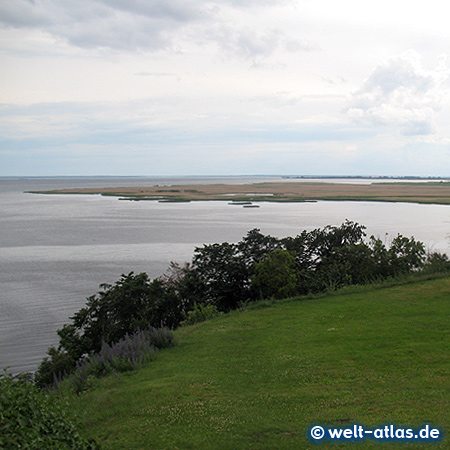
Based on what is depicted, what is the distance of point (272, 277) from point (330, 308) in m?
4.53

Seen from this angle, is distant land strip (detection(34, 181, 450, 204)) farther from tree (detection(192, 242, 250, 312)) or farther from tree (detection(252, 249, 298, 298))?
tree (detection(252, 249, 298, 298))

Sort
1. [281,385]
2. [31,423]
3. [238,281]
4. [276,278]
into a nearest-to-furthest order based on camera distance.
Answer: [31,423] < [281,385] < [276,278] < [238,281]

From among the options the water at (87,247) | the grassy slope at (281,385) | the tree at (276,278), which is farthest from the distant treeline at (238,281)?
the grassy slope at (281,385)

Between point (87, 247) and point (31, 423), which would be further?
point (87, 247)

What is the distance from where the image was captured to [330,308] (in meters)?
16.5

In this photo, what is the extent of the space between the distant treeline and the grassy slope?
5.12 meters

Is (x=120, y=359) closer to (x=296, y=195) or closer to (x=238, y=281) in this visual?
(x=238, y=281)

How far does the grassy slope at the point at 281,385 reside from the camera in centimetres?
721

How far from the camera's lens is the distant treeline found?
62.5 feet

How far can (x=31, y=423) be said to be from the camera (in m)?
4.94

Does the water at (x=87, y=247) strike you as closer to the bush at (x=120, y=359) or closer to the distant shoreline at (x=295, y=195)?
the bush at (x=120, y=359)

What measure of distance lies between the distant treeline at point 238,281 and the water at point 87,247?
255cm

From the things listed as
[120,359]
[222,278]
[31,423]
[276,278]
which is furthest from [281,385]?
[222,278]

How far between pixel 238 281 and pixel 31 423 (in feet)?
60.8
